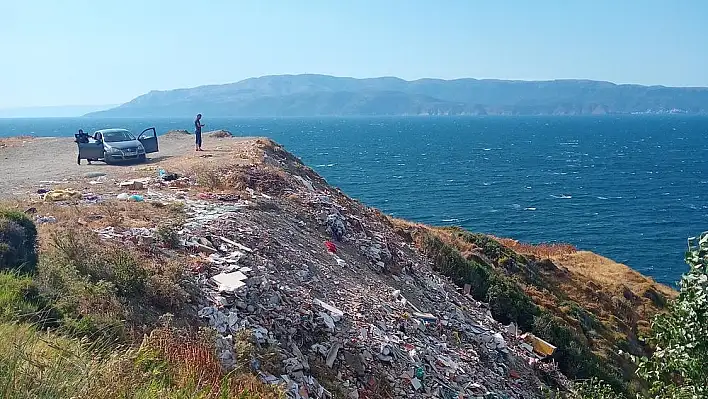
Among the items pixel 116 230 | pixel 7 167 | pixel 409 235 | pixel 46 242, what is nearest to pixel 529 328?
pixel 409 235

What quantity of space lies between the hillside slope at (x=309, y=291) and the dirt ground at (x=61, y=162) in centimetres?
49

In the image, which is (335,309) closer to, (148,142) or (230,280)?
(230,280)

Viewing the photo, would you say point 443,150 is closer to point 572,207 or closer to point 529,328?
point 572,207

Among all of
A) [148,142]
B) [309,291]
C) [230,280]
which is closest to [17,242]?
[230,280]

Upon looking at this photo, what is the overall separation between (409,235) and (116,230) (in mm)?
13581

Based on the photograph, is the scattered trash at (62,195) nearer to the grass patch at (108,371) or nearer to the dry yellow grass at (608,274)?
the grass patch at (108,371)

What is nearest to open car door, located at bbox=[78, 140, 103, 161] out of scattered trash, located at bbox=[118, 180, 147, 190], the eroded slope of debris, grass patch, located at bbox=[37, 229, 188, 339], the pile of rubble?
the eroded slope of debris

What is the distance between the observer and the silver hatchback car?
86.8 feet

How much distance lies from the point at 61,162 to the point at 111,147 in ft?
8.31

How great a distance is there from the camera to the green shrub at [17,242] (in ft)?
28.8

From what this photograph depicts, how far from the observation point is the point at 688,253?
8188 mm

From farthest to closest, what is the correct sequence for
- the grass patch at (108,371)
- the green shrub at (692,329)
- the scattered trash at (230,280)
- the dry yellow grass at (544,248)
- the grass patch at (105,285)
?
the dry yellow grass at (544,248) < the scattered trash at (230,280) < the green shrub at (692,329) < the grass patch at (105,285) < the grass patch at (108,371)

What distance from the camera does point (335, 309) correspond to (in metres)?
11.9

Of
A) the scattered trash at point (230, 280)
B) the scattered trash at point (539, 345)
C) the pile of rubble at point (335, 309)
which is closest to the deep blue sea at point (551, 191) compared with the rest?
the pile of rubble at point (335, 309)
